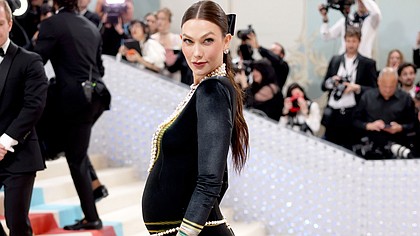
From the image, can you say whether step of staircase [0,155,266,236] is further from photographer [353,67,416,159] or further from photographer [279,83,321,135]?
photographer [353,67,416,159]

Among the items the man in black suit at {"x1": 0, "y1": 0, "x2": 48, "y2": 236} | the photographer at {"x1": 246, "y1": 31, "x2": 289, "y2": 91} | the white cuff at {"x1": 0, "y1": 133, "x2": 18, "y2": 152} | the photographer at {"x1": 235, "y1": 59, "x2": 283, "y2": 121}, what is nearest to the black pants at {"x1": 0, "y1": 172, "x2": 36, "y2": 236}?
the man in black suit at {"x1": 0, "y1": 0, "x2": 48, "y2": 236}

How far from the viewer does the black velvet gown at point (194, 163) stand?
2.24 metres

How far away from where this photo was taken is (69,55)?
462 cm

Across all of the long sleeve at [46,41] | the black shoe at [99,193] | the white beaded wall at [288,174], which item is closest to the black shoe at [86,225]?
the black shoe at [99,193]

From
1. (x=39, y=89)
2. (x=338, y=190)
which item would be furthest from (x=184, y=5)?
(x=39, y=89)

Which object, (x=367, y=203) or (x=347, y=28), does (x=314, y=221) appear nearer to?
(x=367, y=203)

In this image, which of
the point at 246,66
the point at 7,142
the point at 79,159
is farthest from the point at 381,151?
the point at 7,142

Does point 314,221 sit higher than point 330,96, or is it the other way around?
point 330,96

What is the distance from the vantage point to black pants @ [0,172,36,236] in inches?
142

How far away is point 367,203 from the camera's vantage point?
19.0 ft

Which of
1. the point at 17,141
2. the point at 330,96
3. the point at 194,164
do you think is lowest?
the point at 330,96

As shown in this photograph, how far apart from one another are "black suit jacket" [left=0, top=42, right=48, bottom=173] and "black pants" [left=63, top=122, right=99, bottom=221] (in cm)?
82

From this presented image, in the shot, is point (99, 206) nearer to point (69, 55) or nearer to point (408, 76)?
point (69, 55)

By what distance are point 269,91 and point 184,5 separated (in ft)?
6.26
